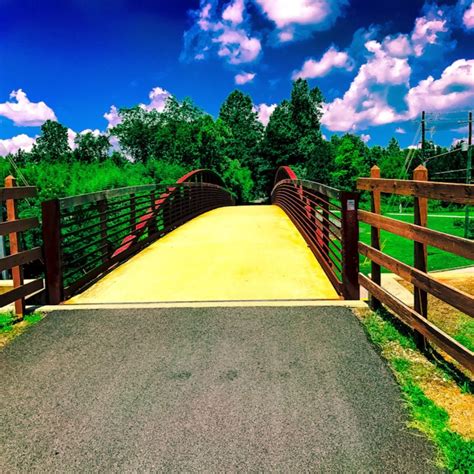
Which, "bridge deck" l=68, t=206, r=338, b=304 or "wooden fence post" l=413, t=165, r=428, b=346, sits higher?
"wooden fence post" l=413, t=165, r=428, b=346

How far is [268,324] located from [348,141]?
6415 centimetres

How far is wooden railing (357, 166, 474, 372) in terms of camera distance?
289 centimetres

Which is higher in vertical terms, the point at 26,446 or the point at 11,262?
the point at 11,262

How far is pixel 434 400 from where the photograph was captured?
2.84m

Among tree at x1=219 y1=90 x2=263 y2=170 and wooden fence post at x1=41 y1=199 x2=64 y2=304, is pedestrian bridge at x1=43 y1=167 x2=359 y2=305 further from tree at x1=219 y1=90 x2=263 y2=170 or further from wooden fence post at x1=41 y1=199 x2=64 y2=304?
tree at x1=219 y1=90 x2=263 y2=170

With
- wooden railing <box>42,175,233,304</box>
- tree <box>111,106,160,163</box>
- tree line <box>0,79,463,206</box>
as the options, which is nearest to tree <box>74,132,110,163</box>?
tree line <box>0,79,463,206</box>

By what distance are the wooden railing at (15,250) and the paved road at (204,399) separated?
565mm

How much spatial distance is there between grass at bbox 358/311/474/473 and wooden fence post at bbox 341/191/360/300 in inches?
40.0

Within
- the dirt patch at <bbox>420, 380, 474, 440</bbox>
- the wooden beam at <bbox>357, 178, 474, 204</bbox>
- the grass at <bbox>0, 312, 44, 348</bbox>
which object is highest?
the wooden beam at <bbox>357, 178, 474, 204</bbox>

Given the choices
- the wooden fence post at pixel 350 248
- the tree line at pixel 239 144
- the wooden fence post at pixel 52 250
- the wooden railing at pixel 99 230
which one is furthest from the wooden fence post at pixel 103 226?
the tree line at pixel 239 144

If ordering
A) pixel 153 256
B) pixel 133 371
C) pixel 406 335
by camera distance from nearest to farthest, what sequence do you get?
pixel 133 371
pixel 406 335
pixel 153 256

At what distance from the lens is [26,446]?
2.47m

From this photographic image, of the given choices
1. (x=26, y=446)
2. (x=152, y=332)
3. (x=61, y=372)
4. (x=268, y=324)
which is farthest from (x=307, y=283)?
(x=26, y=446)

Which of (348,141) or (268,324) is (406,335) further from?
(348,141)
